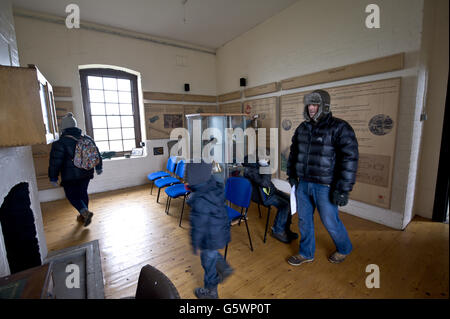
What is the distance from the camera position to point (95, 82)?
194 inches

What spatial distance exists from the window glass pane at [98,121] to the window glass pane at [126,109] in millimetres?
449

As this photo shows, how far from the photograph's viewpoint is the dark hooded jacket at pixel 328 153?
204 cm

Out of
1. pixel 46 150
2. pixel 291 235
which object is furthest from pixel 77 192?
pixel 291 235

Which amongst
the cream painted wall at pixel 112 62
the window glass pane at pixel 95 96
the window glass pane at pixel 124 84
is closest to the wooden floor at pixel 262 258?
the cream painted wall at pixel 112 62

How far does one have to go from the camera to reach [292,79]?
4.10 metres

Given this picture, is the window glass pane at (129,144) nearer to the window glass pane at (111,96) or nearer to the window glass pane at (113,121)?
the window glass pane at (113,121)

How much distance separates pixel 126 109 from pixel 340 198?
201 inches

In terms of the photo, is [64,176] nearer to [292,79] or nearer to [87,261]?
[87,261]

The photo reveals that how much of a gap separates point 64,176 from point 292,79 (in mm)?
4072

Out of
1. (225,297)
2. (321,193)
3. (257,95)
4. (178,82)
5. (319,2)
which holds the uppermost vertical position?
(319,2)

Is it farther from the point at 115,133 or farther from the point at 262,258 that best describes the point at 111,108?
the point at 262,258

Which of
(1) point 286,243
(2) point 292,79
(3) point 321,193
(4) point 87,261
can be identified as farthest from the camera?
(2) point 292,79

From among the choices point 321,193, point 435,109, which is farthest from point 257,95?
point 321,193

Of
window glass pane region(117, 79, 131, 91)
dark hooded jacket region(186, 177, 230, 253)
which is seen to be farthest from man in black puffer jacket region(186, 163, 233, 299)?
window glass pane region(117, 79, 131, 91)
